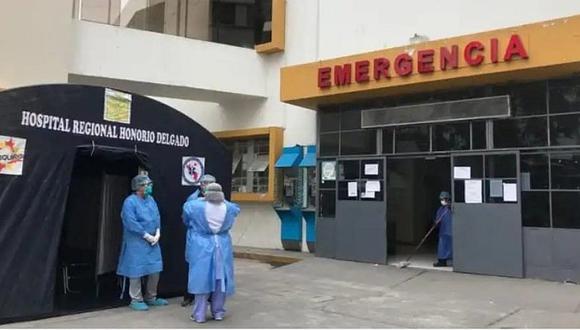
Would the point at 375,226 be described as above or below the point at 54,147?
below

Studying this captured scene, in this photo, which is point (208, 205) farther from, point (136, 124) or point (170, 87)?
point (170, 87)

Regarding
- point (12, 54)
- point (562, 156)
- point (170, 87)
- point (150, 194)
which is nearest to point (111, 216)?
point (150, 194)

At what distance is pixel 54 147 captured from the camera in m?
7.08

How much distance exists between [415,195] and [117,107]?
38.9 ft

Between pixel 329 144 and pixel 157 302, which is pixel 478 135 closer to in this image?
pixel 329 144

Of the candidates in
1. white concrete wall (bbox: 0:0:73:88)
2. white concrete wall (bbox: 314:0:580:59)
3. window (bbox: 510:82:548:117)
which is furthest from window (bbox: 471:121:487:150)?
white concrete wall (bbox: 0:0:73:88)

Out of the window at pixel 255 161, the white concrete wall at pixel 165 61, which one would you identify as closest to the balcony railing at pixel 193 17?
the white concrete wall at pixel 165 61

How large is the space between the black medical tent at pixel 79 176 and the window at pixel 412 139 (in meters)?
4.22

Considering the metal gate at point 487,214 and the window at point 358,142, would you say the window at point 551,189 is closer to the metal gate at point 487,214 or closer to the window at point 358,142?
the metal gate at point 487,214

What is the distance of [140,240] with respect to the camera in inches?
294

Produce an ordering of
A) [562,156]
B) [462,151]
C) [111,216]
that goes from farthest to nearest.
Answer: [462,151] < [562,156] < [111,216]

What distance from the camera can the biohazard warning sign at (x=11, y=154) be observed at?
6.56m

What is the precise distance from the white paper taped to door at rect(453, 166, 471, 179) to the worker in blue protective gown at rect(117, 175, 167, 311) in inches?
236

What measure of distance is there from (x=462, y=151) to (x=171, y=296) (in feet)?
19.9
